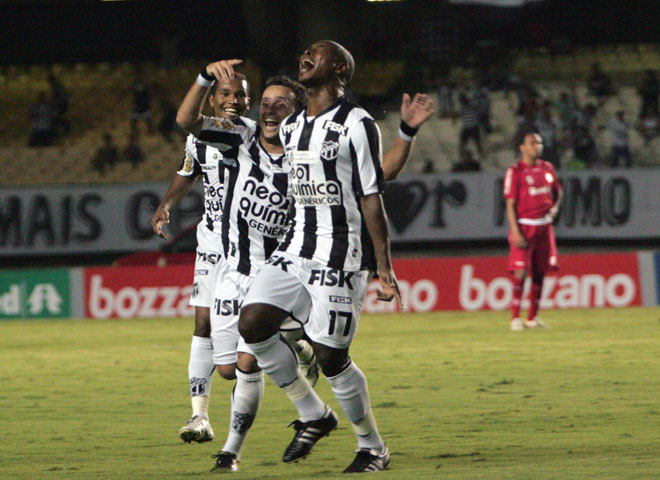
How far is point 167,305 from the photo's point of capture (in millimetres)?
18984

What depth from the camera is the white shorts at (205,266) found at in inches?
283

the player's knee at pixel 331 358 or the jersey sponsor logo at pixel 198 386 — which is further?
the jersey sponsor logo at pixel 198 386

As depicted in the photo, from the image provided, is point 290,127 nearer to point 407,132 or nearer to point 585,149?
point 407,132

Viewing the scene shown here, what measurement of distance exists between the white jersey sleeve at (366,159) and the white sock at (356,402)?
3.01ft

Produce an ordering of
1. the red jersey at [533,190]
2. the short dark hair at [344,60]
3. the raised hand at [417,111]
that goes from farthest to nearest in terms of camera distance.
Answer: the red jersey at [533,190], the short dark hair at [344,60], the raised hand at [417,111]

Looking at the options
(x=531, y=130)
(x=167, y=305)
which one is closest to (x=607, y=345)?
(x=167, y=305)

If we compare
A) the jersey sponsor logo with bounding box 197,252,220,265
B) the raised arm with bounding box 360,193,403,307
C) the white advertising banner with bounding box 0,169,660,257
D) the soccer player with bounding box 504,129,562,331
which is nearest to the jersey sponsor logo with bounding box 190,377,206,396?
the jersey sponsor logo with bounding box 197,252,220,265

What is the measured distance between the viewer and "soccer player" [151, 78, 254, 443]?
6750mm

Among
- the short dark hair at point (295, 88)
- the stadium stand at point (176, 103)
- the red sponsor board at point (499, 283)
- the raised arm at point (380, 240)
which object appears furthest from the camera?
the stadium stand at point (176, 103)

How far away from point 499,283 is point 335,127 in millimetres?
12709

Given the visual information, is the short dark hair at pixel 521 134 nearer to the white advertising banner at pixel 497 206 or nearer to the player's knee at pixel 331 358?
the white advertising banner at pixel 497 206

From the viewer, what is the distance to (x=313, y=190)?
572cm

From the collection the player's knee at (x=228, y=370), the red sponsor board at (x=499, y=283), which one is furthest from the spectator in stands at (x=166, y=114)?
the player's knee at (x=228, y=370)

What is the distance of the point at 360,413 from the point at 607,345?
732cm
